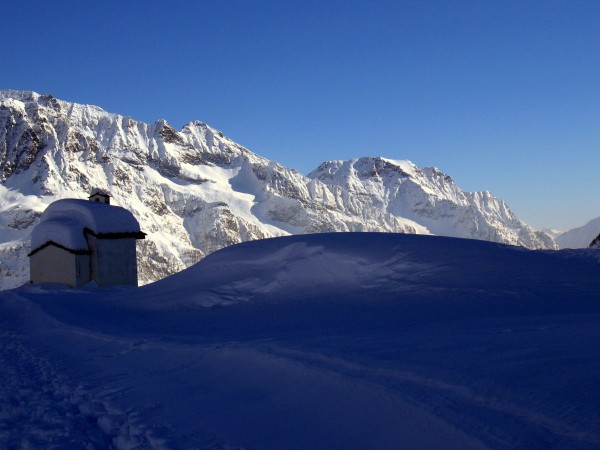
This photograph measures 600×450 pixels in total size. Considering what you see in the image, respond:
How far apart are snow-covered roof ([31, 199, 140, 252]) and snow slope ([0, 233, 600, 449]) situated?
64.7 ft

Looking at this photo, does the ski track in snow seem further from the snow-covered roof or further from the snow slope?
the snow-covered roof

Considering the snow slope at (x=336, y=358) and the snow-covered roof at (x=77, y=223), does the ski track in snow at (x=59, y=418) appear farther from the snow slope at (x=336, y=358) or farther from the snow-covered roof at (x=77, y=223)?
the snow-covered roof at (x=77, y=223)

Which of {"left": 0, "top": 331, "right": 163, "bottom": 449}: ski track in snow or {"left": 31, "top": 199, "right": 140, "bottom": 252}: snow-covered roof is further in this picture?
{"left": 31, "top": 199, "right": 140, "bottom": 252}: snow-covered roof

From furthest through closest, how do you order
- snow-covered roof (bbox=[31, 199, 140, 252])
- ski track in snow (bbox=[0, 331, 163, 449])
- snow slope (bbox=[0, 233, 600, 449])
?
snow-covered roof (bbox=[31, 199, 140, 252]) → ski track in snow (bbox=[0, 331, 163, 449]) → snow slope (bbox=[0, 233, 600, 449])

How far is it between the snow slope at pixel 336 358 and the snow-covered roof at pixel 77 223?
1974 cm

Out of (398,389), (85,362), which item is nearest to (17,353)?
(85,362)

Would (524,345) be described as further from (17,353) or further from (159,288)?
(159,288)

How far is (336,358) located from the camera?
6535 mm

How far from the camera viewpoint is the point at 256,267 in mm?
13742

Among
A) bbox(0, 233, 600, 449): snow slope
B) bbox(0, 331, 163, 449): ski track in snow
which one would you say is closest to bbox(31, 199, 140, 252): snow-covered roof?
bbox(0, 233, 600, 449): snow slope

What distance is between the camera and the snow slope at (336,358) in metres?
4.79

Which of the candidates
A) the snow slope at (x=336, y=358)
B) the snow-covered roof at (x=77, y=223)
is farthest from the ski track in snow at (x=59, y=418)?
the snow-covered roof at (x=77, y=223)

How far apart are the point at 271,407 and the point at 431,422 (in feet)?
5.39

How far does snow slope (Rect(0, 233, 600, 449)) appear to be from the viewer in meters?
4.79
